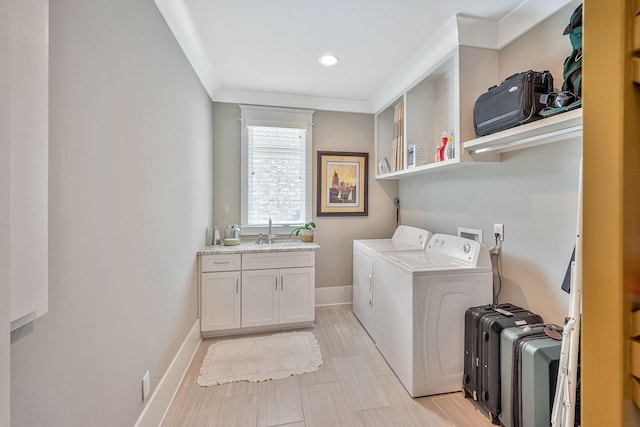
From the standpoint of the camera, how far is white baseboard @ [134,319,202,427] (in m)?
1.46

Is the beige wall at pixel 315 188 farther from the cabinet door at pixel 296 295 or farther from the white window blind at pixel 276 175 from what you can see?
the cabinet door at pixel 296 295

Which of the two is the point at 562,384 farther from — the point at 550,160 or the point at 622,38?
the point at 622,38

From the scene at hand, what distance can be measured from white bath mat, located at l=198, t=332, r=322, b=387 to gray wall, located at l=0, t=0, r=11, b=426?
6.32 ft

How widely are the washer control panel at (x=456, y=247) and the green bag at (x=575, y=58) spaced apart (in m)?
1.06

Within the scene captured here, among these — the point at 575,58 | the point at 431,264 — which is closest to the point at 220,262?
the point at 431,264

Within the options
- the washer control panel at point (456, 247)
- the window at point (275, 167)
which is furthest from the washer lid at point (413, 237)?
the window at point (275, 167)

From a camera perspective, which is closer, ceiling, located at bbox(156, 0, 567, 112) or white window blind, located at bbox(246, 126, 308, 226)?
ceiling, located at bbox(156, 0, 567, 112)

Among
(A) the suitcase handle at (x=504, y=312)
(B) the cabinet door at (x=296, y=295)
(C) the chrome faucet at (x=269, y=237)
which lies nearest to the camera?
(A) the suitcase handle at (x=504, y=312)

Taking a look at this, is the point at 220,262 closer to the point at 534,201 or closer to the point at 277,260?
the point at 277,260

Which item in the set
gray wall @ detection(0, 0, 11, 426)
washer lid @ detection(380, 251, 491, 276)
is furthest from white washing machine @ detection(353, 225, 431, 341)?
gray wall @ detection(0, 0, 11, 426)

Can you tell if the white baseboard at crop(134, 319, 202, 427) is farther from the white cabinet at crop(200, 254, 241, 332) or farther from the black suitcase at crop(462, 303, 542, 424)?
the black suitcase at crop(462, 303, 542, 424)

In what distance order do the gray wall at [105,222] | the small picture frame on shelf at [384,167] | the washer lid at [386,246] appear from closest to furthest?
the gray wall at [105,222] → the washer lid at [386,246] → the small picture frame on shelf at [384,167]

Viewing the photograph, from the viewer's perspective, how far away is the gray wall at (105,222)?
2.77 ft

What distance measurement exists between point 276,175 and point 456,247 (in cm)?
210
